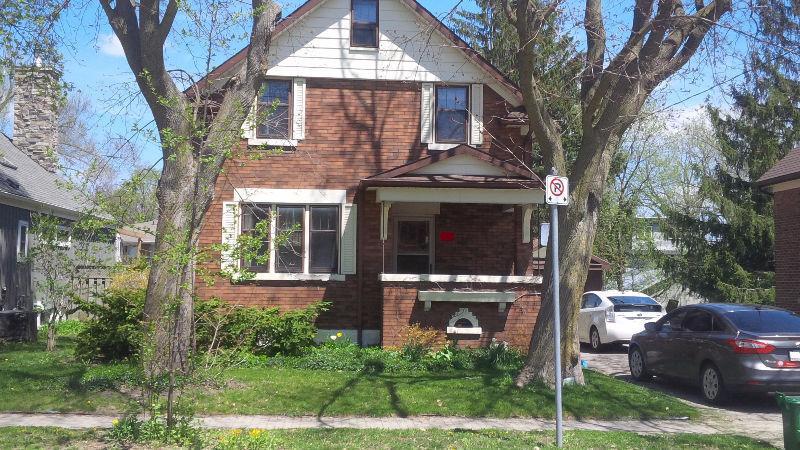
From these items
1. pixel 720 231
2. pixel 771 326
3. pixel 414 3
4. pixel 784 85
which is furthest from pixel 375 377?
pixel 720 231

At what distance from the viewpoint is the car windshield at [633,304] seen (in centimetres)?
1900

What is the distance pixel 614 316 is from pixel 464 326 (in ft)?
17.9

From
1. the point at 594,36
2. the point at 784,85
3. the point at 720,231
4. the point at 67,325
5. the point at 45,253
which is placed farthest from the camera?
the point at 720,231

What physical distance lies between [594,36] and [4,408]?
33.1 feet

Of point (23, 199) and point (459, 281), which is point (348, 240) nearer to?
point (459, 281)

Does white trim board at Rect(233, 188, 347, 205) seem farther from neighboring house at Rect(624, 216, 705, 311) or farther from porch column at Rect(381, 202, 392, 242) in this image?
Result: neighboring house at Rect(624, 216, 705, 311)

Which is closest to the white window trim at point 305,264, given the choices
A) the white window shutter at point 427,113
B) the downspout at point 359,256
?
the downspout at point 359,256

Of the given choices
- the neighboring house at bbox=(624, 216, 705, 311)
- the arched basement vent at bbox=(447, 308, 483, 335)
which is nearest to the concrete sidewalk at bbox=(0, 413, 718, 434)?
the arched basement vent at bbox=(447, 308, 483, 335)

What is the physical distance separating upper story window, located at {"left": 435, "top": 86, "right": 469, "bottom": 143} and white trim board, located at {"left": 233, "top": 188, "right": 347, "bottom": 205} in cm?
256

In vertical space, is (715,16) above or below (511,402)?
above

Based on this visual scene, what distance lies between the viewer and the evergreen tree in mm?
28391

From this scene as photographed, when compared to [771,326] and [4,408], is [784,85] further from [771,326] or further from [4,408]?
[4,408]

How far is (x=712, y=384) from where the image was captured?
11.8 meters

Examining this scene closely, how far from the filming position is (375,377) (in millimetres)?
12156
